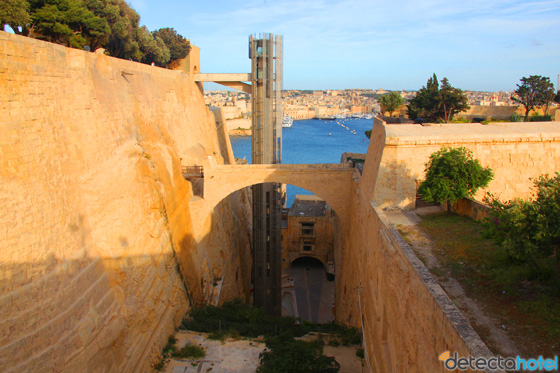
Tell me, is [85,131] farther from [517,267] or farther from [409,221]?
[517,267]

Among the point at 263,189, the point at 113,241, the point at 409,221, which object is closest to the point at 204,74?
the point at 263,189

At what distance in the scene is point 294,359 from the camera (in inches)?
389

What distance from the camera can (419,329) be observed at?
5.97 m

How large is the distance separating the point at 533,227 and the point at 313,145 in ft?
223

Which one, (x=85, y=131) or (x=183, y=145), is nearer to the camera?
(x=85, y=131)

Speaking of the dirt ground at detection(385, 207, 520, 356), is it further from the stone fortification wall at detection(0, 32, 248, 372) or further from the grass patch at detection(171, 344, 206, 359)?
the stone fortification wall at detection(0, 32, 248, 372)

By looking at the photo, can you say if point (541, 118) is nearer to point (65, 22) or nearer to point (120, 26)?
point (120, 26)

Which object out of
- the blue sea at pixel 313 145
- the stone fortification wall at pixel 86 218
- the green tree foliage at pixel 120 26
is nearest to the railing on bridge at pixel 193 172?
the stone fortification wall at pixel 86 218

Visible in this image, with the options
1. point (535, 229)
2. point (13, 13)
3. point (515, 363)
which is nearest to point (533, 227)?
point (535, 229)

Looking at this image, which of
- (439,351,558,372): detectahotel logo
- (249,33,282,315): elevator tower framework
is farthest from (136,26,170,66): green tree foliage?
(439,351,558,372): detectahotel logo

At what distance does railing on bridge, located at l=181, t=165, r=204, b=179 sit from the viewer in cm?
1463

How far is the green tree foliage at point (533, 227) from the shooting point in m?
5.72

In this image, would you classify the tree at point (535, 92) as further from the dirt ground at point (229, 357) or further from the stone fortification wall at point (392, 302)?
the dirt ground at point (229, 357)

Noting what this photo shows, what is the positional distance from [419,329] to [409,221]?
4.19 m
